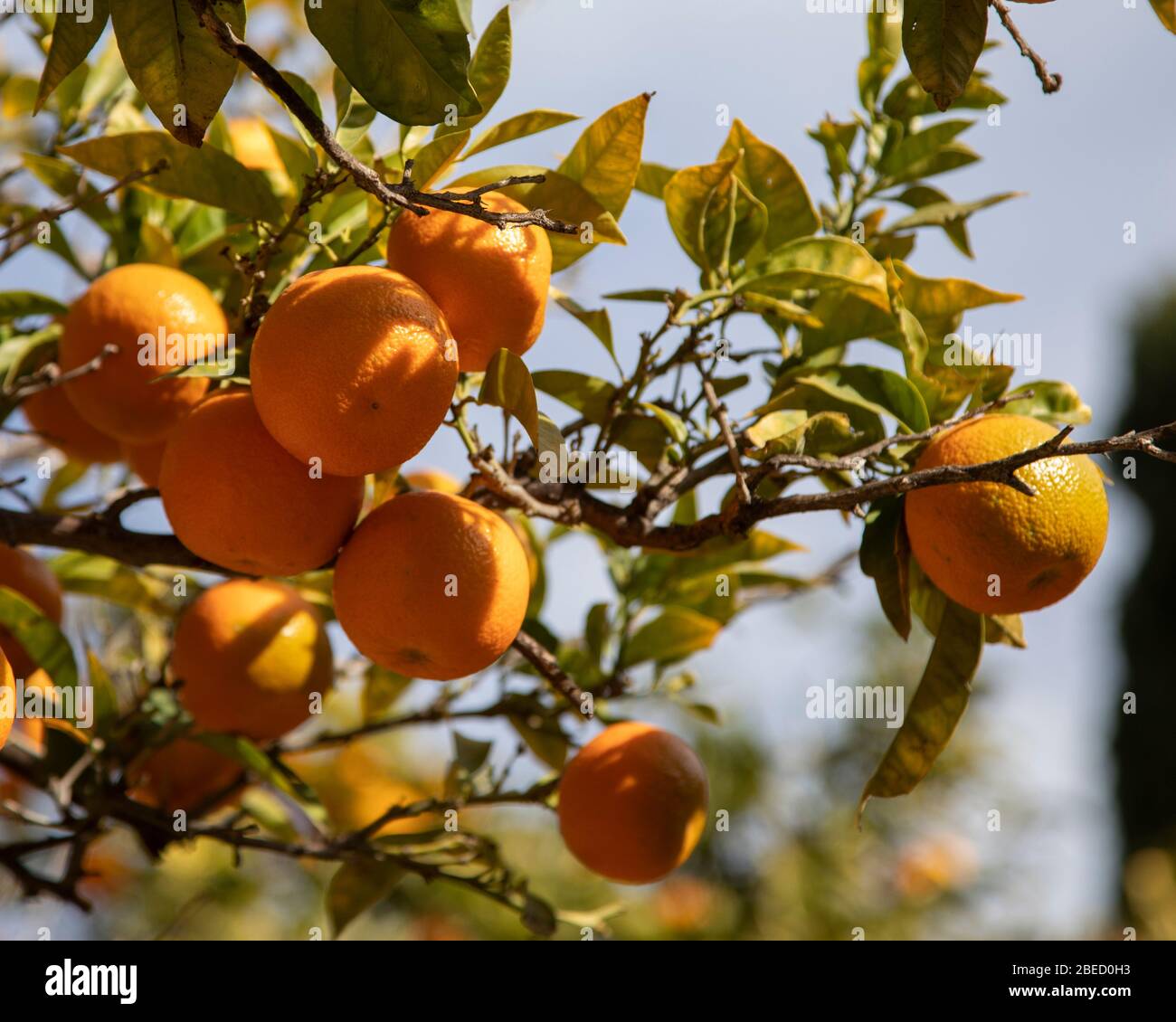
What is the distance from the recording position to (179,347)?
134 centimetres

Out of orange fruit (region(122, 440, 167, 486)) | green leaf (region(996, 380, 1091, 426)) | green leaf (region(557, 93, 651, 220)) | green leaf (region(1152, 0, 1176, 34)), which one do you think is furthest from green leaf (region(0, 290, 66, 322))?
green leaf (region(1152, 0, 1176, 34))

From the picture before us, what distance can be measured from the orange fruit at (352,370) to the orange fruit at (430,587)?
112 millimetres

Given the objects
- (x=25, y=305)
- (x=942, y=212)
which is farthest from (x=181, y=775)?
(x=942, y=212)

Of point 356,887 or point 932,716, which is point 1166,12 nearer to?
point 932,716

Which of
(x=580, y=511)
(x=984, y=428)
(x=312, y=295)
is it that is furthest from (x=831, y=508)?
(x=312, y=295)

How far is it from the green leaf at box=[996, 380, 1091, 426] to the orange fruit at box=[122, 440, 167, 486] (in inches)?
43.1

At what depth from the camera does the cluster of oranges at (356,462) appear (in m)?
0.96

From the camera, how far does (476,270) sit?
106 centimetres

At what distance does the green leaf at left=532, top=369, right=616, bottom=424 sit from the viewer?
54.1 inches

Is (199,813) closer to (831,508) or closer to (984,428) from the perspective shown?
(831,508)

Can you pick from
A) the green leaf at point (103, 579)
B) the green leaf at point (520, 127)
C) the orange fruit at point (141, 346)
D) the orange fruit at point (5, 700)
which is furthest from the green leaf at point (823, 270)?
the green leaf at point (103, 579)

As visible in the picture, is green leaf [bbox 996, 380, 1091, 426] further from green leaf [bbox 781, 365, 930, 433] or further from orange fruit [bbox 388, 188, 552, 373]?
orange fruit [bbox 388, 188, 552, 373]

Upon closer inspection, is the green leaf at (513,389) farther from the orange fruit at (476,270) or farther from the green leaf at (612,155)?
the green leaf at (612,155)

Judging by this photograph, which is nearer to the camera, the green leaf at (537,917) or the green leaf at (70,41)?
the green leaf at (70,41)
